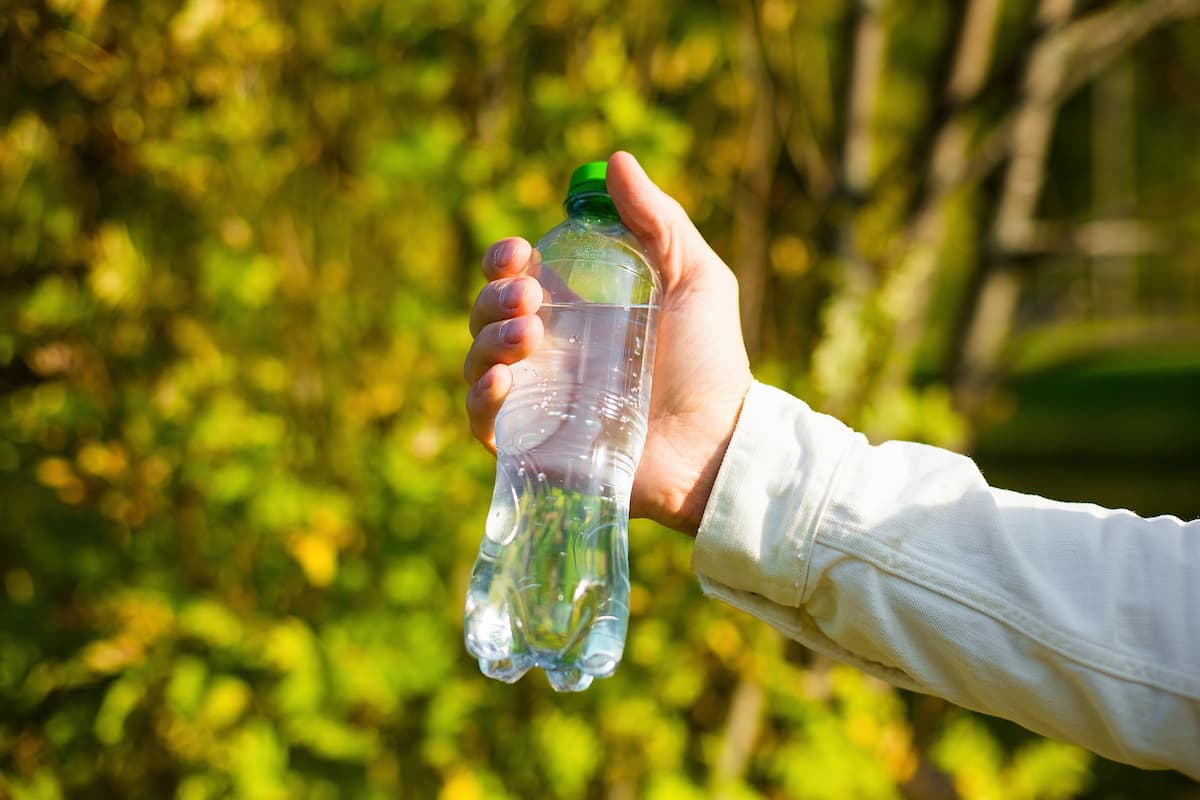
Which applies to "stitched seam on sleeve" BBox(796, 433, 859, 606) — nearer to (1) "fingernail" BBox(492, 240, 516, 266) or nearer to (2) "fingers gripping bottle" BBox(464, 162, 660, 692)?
(2) "fingers gripping bottle" BBox(464, 162, 660, 692)

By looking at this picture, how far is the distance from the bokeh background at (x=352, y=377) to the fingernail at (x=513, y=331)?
0.86 m

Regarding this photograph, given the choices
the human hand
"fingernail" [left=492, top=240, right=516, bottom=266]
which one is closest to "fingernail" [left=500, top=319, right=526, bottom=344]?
the human hand

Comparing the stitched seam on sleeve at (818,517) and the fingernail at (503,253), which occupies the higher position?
the fingernail at (503,253)

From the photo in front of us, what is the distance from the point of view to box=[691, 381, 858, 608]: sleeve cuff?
4.29 ft

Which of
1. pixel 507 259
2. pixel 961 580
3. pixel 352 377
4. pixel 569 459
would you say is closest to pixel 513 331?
pixel 507 259

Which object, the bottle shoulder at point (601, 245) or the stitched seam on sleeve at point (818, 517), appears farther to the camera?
Answer: the bottle shoulder at point (601, 245)

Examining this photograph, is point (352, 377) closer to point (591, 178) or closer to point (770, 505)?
point (591, 178)

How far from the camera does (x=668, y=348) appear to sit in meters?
1.51

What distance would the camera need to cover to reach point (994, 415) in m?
2.96

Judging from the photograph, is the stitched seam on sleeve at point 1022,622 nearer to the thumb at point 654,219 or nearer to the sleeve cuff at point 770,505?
the sleeve cuff at point 770,505

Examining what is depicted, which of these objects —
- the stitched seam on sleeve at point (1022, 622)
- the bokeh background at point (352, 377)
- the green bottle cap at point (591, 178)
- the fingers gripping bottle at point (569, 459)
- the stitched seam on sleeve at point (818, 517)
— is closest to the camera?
the stitched seam on sleeve at point (1022, 622)

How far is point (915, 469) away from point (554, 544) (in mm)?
620

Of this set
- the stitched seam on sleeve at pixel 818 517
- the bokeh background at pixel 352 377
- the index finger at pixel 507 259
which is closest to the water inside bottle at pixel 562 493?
the index finger at pixel 507 259

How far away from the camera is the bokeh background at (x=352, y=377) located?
2193 mm
